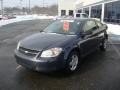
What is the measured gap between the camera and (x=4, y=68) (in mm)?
5676

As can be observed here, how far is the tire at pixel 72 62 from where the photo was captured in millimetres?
5152

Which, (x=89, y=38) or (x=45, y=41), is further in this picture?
(x=89, y=38)

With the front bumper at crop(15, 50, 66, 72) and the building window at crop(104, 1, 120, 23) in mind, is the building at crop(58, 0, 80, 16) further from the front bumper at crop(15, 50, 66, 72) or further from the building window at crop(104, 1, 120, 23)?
the front bumper at crop(15, 50, 66, 72)

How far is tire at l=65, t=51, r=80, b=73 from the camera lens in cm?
515

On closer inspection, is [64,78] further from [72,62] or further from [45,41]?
[45,41]

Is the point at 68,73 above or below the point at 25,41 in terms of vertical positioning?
below

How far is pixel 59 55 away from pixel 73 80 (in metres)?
0.76

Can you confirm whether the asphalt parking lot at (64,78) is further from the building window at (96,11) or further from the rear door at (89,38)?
the building window at (96,11)

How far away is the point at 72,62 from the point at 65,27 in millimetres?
1343

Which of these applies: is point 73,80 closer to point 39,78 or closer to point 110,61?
point 39,78

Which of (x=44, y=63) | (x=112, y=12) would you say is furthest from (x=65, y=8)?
(x=44, y=63)

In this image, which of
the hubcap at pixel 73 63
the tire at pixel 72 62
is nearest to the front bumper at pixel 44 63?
the tire at pixel 72 62

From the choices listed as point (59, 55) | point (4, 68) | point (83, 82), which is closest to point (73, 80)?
point (83, 82)

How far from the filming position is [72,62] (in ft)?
17.6
